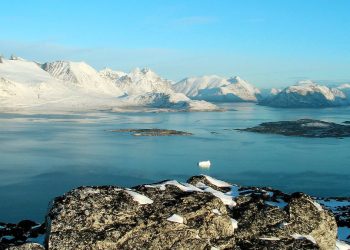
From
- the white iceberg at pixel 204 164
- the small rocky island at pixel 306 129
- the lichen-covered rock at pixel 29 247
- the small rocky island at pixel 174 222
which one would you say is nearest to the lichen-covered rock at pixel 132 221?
the small rocky island at pixel 174 222

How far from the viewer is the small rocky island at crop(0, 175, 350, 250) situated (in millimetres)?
15570

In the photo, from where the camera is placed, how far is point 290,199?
19.1m

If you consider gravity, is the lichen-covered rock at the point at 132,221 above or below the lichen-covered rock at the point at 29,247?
above

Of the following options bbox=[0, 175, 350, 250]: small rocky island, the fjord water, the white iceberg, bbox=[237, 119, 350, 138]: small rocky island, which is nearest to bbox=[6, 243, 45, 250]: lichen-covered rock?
bbox=[0, 175, 350, 250]: small rocky island

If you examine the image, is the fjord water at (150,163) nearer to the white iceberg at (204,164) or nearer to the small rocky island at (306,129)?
the white iceberg at (204,164)

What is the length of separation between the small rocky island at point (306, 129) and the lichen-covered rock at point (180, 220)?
13615 cm

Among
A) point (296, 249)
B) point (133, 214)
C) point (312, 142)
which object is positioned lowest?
point (312, 142)

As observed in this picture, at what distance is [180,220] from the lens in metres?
16.7

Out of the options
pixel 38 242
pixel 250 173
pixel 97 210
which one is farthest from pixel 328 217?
pixel 250 173

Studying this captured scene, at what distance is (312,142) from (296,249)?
397 ft

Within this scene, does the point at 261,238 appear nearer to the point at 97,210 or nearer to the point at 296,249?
the point at 296,249

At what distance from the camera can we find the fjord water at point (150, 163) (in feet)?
213

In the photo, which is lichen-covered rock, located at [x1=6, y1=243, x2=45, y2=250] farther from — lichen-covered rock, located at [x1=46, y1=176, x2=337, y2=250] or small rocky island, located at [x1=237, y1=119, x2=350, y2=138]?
small rocky island, located at [x1=237, y1=119, x2=350, y2=138]

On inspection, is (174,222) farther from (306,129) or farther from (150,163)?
(306,129)
